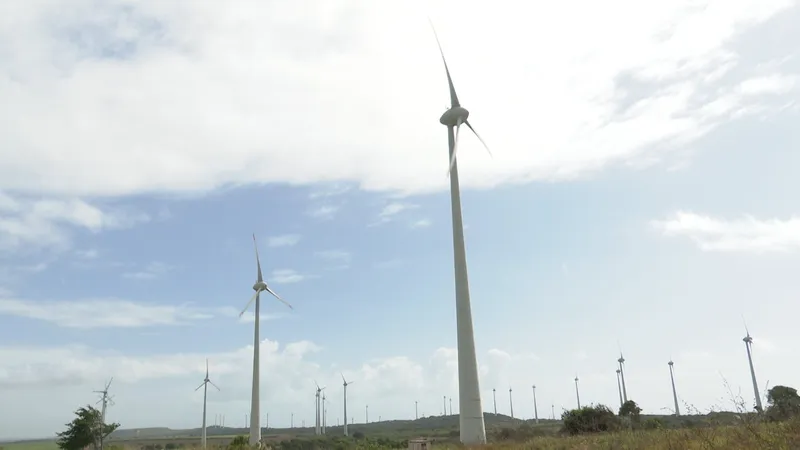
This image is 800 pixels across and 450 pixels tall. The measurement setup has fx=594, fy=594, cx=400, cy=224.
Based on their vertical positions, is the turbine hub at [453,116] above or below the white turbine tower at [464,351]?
above

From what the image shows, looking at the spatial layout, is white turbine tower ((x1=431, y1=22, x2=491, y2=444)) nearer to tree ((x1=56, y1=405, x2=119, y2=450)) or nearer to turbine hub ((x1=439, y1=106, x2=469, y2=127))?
turbine hub ((x1=439, y1=106, x2=469, y2=127))

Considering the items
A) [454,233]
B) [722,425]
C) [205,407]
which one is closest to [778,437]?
[722,425]

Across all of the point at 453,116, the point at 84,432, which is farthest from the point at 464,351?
the point at 84,432

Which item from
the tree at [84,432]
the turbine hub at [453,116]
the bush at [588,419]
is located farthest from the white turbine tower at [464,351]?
the tree at [84,432]

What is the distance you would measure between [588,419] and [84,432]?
5883 cm

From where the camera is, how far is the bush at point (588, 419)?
3959 cm

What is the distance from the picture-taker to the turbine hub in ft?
140

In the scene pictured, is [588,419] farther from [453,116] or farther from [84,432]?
[84,432]

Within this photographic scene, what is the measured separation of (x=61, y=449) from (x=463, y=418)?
6128cm

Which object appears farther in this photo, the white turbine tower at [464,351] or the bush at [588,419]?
the bush at [588,419]

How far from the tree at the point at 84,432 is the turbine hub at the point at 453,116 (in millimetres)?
56161

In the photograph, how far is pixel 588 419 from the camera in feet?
138

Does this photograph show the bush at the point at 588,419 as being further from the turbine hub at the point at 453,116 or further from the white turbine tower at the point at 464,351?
the turbine hub at the point at 453,116

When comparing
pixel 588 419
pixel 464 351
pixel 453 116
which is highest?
pixel 453 116
